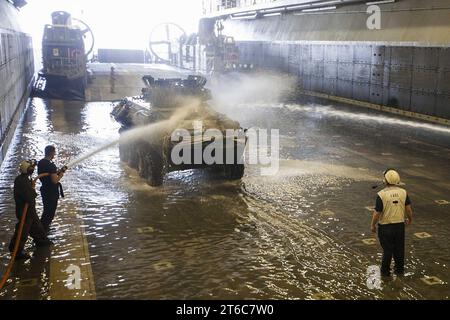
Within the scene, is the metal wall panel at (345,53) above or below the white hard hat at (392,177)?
above

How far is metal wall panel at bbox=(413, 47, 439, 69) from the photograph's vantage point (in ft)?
58.4

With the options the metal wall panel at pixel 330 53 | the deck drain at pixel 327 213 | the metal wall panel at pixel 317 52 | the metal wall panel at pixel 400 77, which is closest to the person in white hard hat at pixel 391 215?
the deck drain at pixel 327 213

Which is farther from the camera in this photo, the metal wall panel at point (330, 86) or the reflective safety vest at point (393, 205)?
the metal wall panel at point (330, 86)

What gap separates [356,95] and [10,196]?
17.8 metres

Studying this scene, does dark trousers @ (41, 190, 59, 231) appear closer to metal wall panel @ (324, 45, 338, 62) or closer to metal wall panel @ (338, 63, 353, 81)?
metal wall panel @ (338, 63, 353, 81)

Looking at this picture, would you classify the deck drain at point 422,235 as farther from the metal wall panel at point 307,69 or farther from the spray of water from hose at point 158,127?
the metal wall panel at point 307,69

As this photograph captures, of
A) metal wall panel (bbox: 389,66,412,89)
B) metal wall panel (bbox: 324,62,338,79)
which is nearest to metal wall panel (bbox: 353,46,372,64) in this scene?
metal wall panel (bbox: 389,66,412,89)

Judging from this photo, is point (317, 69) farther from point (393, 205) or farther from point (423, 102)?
point (393, 205)

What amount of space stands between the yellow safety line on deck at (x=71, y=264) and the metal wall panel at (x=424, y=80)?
1468 centimetres

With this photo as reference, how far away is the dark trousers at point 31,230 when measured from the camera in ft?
21.8

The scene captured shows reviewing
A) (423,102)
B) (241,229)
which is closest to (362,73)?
(423,102)

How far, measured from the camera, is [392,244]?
606cm

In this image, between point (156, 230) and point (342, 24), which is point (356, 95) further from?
point (156, 230)

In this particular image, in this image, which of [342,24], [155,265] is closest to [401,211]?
[155,265]
